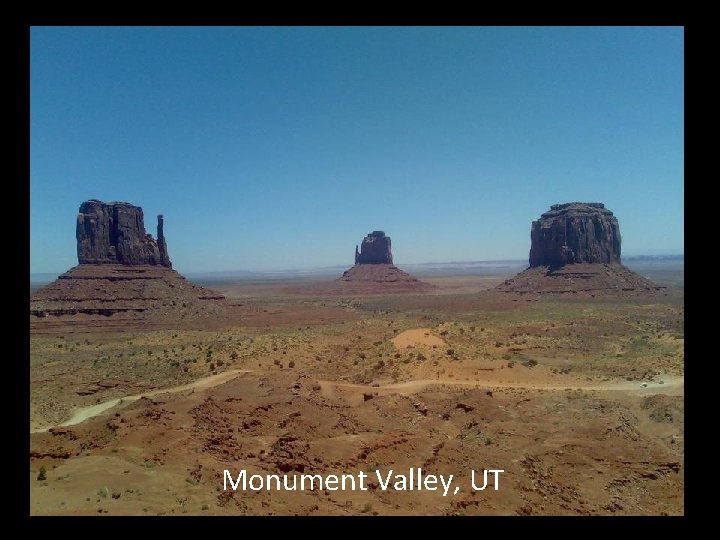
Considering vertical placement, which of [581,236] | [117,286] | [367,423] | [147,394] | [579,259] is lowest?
[147,394]

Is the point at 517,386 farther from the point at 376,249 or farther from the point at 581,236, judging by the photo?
the point at 376,249

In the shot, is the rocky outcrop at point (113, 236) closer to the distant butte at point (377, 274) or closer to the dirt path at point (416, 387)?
the dirt path at point (416, 387)

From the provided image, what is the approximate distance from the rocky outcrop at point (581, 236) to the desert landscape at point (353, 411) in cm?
3320

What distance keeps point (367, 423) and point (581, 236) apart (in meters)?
80.7

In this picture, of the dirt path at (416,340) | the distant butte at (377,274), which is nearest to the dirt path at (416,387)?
the dirt path at (416,340)

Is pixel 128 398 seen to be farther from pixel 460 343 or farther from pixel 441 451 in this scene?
pixel 460 343

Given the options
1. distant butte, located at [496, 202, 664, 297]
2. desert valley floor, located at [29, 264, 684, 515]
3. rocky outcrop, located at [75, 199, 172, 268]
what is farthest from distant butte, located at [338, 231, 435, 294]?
desert valley floor, located at [29, 264, 684, 515]

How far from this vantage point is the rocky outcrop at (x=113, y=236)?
A: 6091 cm

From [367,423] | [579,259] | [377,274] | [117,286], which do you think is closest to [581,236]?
[579,259]

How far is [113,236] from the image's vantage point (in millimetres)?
62969

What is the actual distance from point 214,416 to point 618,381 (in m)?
21.5

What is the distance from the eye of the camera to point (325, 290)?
121688mm
